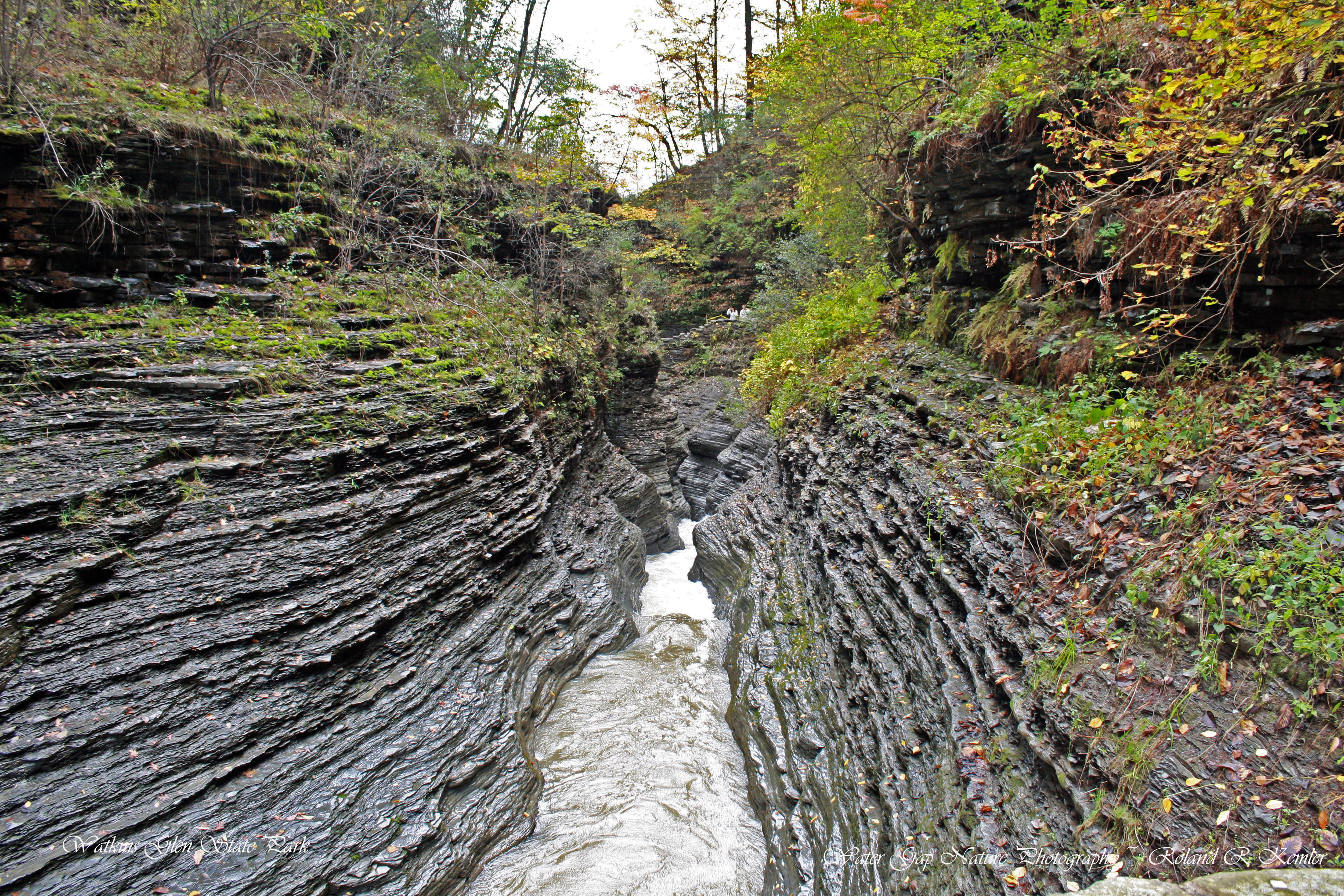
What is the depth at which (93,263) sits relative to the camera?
6535mm

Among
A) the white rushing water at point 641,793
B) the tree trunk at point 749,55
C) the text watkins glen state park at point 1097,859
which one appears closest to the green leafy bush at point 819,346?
the white rushing water at point 641,793

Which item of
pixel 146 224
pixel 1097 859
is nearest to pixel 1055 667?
pixel 1097 859

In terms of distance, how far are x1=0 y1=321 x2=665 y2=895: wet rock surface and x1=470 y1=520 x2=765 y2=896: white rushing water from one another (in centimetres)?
37

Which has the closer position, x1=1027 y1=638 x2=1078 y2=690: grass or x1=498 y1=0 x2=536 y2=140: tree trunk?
x1=1027 y1=638 x2=1078 y2=690: grass

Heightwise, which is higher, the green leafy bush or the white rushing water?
the green leafy bush

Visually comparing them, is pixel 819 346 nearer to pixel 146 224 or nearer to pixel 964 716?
pixel 964 716

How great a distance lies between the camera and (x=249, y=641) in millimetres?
4352

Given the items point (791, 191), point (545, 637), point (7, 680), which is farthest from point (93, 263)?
point (791, 191)

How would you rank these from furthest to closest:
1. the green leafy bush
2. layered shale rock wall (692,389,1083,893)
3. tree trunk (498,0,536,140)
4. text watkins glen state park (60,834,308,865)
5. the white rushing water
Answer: tree trunk (498,0,536,140), the green leafy bush, the white rushing water, layered shale rock wall (692,389,1083,893), text watkins glen state park (60,834,308,865)

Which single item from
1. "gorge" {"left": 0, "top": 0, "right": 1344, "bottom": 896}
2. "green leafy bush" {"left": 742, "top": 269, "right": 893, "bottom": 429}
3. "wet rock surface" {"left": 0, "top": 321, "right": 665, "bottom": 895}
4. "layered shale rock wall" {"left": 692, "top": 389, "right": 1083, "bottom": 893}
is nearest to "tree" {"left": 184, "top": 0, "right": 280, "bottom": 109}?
"gorge" {"left": 0, "top": 0, "right": 1344, "bottom": 896}

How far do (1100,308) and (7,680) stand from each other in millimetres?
8960

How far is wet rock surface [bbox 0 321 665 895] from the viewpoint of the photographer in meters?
3.51

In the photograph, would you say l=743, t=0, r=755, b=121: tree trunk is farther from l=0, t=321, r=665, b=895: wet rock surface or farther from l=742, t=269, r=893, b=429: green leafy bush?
l=0, t=321, r=665, b=895: wet rock surface

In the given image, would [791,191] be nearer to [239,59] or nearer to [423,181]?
[423,181]
